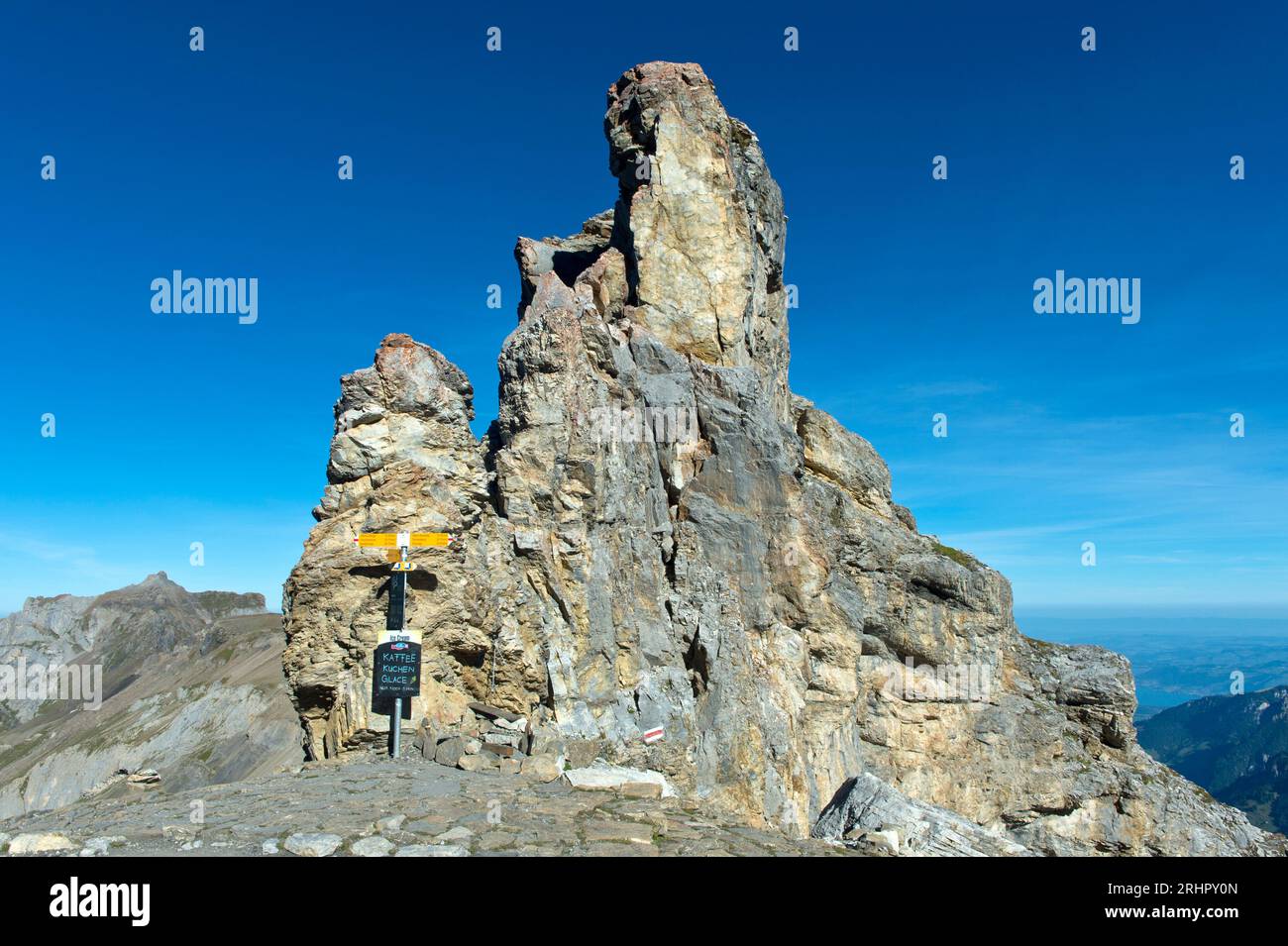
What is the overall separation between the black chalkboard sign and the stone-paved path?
8.62 feet

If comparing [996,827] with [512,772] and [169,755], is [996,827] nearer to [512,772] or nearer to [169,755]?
[512,772]

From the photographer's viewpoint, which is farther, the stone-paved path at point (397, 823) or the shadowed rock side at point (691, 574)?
the shadowed rock side at point (691, 574)

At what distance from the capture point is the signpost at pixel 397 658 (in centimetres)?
1927

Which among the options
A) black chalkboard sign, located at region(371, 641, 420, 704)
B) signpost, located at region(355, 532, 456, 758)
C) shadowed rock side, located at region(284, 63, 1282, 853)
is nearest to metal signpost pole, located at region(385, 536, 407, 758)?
signpost, located at region(355, 532, 456, 758)

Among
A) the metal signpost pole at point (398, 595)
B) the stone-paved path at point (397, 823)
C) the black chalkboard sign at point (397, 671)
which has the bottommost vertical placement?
the stone-paved path at point (397, 823)

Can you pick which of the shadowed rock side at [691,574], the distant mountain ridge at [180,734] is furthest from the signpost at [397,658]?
the distant mountain ridge at [180,734]

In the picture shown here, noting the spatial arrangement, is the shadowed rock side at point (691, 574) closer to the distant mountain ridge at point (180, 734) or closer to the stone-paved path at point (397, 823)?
the stone-paved path at point (397, 823)

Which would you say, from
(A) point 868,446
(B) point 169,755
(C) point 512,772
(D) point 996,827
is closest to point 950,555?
(A) point 868,446

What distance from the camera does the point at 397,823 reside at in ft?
40.4

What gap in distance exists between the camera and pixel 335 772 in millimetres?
17312

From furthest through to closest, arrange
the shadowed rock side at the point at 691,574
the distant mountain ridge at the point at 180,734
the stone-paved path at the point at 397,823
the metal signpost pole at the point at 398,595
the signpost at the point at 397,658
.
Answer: the distant mountain ridge at the point at 180,734 → the shadowed rock side at the point at 691,574 → the metal signpost pole at the point at 398,595 → the signpost at the point at 397,658 → the stone-paved path at the point at 397,823

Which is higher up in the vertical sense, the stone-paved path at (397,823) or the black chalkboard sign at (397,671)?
the black chalkboard sign at (397,671)

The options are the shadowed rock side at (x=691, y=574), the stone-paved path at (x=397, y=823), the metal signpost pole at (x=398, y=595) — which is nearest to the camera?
the stone-paved path at (x=397, y=823)

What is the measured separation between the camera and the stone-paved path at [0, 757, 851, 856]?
11180 millimetres
